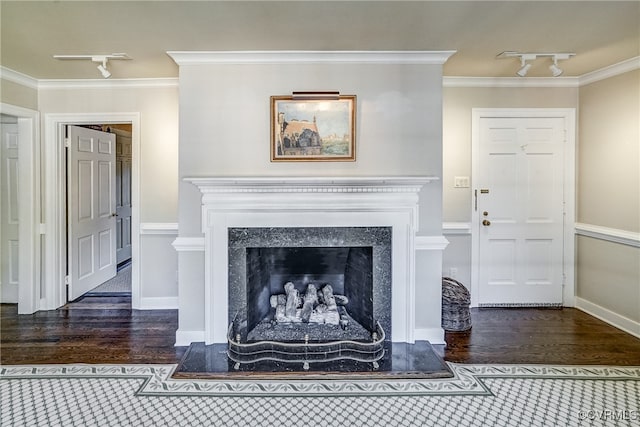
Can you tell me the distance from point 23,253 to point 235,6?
10.5 ft

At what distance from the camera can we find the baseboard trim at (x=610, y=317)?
3027mm

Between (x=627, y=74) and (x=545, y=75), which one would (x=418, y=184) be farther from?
(x=627, y=74)

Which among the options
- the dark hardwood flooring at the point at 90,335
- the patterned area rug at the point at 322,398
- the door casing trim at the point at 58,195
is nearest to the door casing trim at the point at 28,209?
the door casing trim at the point at 58,195

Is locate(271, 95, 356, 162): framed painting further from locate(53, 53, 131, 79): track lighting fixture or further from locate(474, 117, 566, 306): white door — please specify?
locate(474, 117, 566, 306): white door

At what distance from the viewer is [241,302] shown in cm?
277

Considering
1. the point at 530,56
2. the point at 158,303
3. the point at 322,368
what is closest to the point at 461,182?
the point at 530,56

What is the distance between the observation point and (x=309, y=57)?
2.74 m

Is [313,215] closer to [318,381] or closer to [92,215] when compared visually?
[318,381]

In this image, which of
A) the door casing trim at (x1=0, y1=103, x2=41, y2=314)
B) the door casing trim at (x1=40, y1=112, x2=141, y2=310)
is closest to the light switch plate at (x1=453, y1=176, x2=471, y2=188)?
the door casing trim at (x1=40, y1=112, x2=141, y2=310)

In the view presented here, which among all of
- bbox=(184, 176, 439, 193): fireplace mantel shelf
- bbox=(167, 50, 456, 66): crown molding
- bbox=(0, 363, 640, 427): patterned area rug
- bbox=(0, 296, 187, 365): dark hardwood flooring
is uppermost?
bbox=(167, 50, 456, 66): crown molding

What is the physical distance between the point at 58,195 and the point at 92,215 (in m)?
0.58

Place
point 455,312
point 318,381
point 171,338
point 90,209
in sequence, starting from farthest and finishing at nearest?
point 90,209, point 455,312, point 171,338, point 318,381

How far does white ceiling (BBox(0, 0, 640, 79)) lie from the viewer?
2072mm

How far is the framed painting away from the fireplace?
1.91 ft
